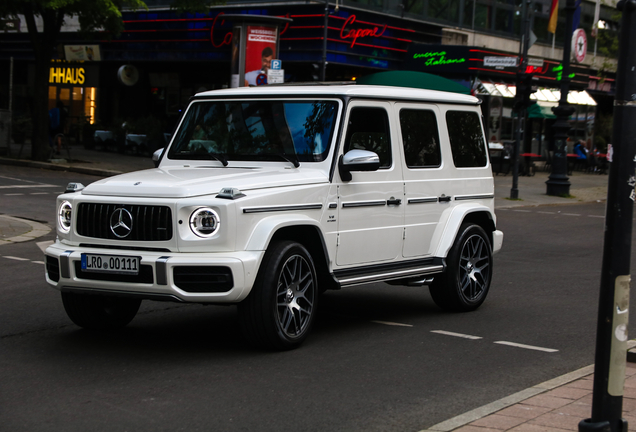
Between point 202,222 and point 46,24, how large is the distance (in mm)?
20976

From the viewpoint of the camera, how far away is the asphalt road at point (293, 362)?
193 inches

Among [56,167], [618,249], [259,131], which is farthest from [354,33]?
[618,249]

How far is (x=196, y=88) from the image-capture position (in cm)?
3672

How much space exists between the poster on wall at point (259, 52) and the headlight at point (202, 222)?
2049 cm

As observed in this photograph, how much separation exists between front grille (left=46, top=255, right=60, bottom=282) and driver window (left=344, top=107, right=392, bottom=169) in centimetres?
236

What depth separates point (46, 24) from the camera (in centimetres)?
2500

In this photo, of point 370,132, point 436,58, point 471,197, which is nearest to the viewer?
point 370,132

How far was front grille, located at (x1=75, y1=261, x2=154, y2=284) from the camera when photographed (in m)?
5.90

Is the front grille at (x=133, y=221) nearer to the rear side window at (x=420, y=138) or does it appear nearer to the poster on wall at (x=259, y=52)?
the rear side window at (x=420, y=138)

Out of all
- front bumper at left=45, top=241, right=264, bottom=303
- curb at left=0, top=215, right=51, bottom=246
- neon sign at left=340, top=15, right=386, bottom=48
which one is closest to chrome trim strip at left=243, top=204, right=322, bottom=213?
front bumper at left=45, top=241, right=264, bottom=303

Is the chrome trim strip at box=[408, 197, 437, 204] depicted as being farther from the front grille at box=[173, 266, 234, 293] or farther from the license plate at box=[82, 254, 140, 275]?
the license plate at box=[82, 254, 140, 275]

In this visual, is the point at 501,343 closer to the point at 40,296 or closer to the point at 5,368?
the point at 5,368

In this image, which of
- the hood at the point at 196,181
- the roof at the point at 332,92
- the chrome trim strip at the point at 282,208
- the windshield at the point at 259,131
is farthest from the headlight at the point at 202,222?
the roof at the point at 332,92

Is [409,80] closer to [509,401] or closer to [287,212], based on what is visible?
[287,212]
